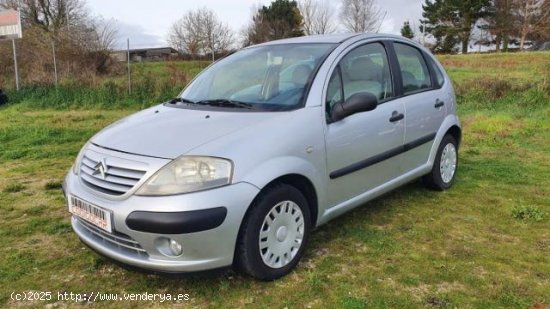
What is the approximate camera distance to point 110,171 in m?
2.80

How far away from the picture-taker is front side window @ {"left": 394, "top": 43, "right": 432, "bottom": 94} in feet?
13.7

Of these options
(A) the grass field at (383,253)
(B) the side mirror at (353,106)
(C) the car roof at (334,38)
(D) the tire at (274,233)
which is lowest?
(A) the grass field at (383,253)

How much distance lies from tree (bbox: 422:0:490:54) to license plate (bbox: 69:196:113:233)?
5605cm

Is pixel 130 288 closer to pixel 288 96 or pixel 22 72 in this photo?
pixel 288 96

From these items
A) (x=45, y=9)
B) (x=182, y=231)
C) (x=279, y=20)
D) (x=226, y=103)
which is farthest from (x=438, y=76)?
(x=279, y=20)

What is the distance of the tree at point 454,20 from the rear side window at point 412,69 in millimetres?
53269

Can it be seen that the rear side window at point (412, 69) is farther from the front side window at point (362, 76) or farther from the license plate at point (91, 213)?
the license plate at point (91, 213)

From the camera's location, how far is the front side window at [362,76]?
136 inches

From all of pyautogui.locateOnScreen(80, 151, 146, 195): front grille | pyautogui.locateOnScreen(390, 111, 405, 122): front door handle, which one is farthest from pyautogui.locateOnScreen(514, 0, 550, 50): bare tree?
pyautogui.locateOnScreen(80, 151, 146, 195): front grille

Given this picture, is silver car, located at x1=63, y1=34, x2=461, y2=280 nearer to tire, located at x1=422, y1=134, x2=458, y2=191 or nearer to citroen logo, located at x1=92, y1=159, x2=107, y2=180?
citroen logo, located at x1=92, y1=159, x2=107, y2=180

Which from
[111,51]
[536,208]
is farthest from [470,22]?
[536,208]

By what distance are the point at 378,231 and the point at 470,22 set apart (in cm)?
5618

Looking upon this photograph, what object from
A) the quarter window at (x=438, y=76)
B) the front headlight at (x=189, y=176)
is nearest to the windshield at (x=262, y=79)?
the front headlight at (x=189, y=176)

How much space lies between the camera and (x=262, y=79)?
3697 millimetres
